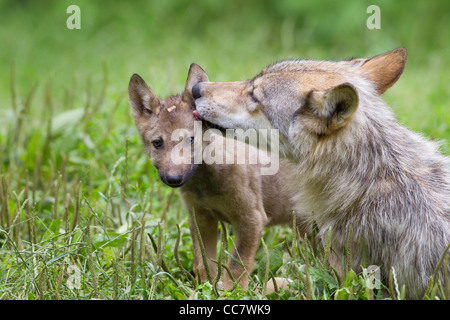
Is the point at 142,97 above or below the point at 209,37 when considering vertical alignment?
below

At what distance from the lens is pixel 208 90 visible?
3.68 m

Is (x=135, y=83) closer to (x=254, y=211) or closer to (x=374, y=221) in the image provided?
(x=254, y=211)

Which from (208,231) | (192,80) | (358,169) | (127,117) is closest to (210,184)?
(208,231)

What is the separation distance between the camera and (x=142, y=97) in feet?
14.3

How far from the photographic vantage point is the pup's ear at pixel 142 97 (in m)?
4.30

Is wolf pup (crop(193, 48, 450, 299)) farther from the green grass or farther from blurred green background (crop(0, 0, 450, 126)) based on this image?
blurred green background (crop(0, 0, 450, 126))

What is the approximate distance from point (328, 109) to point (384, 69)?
0.78m

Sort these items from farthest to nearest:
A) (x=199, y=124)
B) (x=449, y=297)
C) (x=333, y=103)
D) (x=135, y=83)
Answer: (x=135, y=83), (x=199, y=124), (x=333, y=103), (x=449, y=297)

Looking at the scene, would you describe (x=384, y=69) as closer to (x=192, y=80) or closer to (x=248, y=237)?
(x=192, y=80)

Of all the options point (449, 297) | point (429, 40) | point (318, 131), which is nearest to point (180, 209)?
point (318, 131)

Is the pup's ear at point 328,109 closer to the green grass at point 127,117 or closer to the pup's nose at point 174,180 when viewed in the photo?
the green grass at point 127,117

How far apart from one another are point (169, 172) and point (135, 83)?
83 cm

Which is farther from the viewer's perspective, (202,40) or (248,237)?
(202,40)

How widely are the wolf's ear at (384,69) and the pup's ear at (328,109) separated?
23.6 inches
